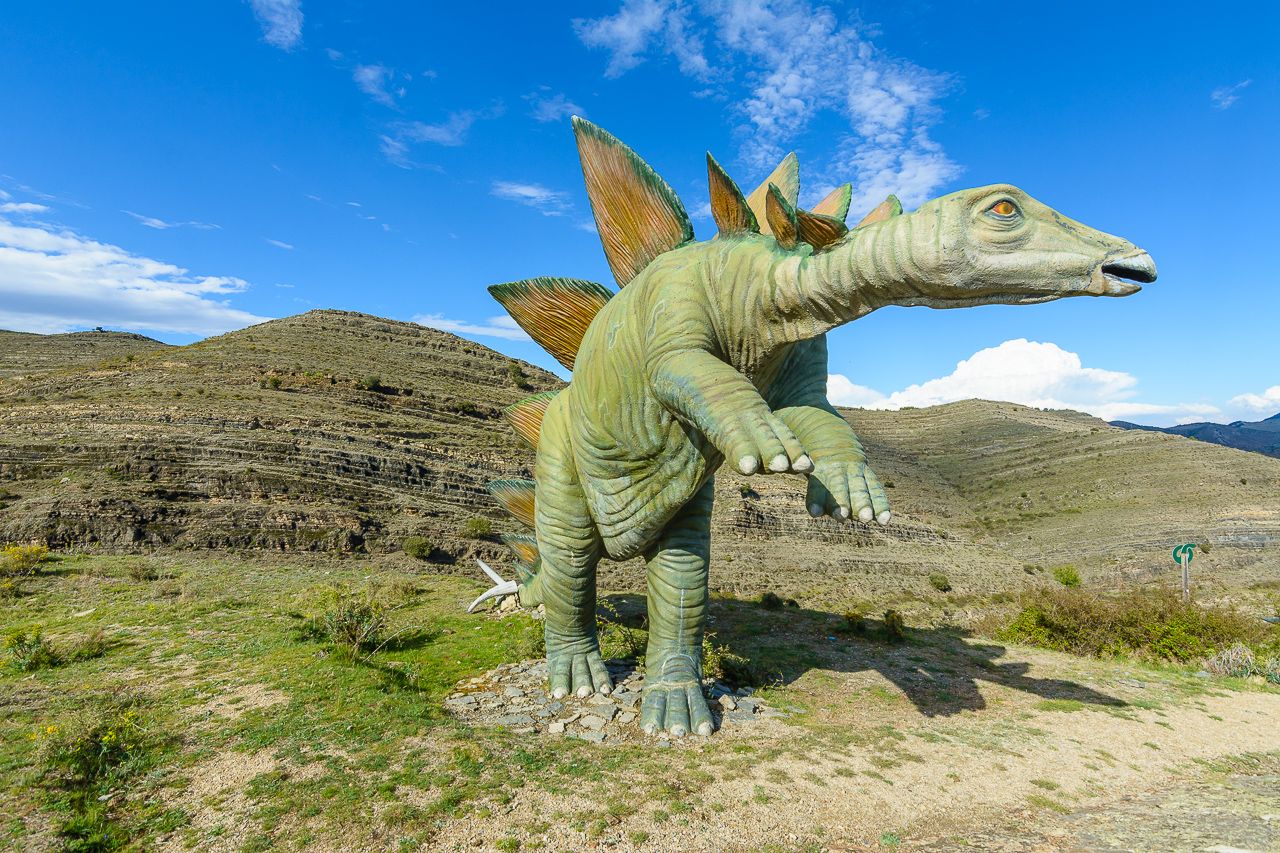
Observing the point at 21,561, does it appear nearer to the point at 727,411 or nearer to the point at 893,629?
the point at 727,411

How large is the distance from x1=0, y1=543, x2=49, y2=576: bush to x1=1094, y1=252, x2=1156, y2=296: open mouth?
1653cm

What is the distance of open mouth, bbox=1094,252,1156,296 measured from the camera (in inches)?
96.8

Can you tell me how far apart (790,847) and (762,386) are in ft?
8.27

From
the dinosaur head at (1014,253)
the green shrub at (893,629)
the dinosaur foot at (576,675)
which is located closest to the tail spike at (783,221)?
the dinosaur head at (1014,253)

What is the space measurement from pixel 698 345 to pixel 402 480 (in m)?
22.3

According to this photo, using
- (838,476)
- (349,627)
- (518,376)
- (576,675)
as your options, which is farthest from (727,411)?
(518,376)

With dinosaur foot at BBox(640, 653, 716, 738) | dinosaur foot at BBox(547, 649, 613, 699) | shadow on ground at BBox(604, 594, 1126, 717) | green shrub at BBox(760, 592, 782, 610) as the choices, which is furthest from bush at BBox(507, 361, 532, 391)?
dinosaur foot at BBox(640, 653, 716, 738)

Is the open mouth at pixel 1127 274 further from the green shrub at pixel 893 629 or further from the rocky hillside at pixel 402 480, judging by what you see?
the rocky hillside at pixel 402 480

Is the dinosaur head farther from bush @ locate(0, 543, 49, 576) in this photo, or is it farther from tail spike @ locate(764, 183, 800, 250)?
bush @ locate(0, 543, 49, 576)

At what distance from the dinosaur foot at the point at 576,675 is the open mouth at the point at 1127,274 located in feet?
14.9

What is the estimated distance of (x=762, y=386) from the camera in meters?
3.78

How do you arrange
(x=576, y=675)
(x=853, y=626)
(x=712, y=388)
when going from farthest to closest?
(x=853, y=626) < (x=576, y=675) < (x=712, y=388)

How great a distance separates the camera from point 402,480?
2345 centimetres

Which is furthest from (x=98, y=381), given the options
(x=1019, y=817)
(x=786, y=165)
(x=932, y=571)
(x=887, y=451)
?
(x=887, y=451)
